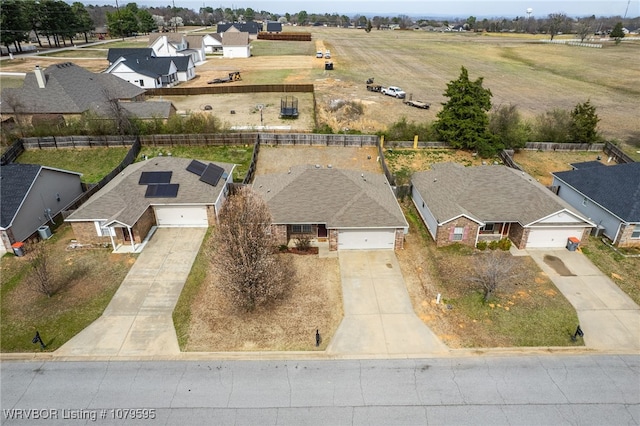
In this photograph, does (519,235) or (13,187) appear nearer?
(519,235)

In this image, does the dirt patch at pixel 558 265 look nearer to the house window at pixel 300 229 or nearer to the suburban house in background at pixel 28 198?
the house window at pixel 300 229

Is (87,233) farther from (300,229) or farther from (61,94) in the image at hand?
(61,94)

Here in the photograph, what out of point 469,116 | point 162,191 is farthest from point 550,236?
point 162,191

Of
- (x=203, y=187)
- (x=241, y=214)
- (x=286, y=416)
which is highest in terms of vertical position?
(x=241, y=214)

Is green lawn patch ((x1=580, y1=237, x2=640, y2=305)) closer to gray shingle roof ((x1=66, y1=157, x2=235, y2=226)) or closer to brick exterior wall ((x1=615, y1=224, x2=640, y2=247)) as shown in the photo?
brick exterior wall ((x1=615, y1=224, x2=640, y2=247))

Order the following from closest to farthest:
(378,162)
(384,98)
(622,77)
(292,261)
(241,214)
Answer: (241,214), (292,261), (378,162), (384,98), (622,77)

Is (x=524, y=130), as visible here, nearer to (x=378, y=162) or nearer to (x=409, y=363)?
(x=378, y=162)

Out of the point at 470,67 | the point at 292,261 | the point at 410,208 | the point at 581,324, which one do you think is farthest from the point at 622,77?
the point at 292,261
